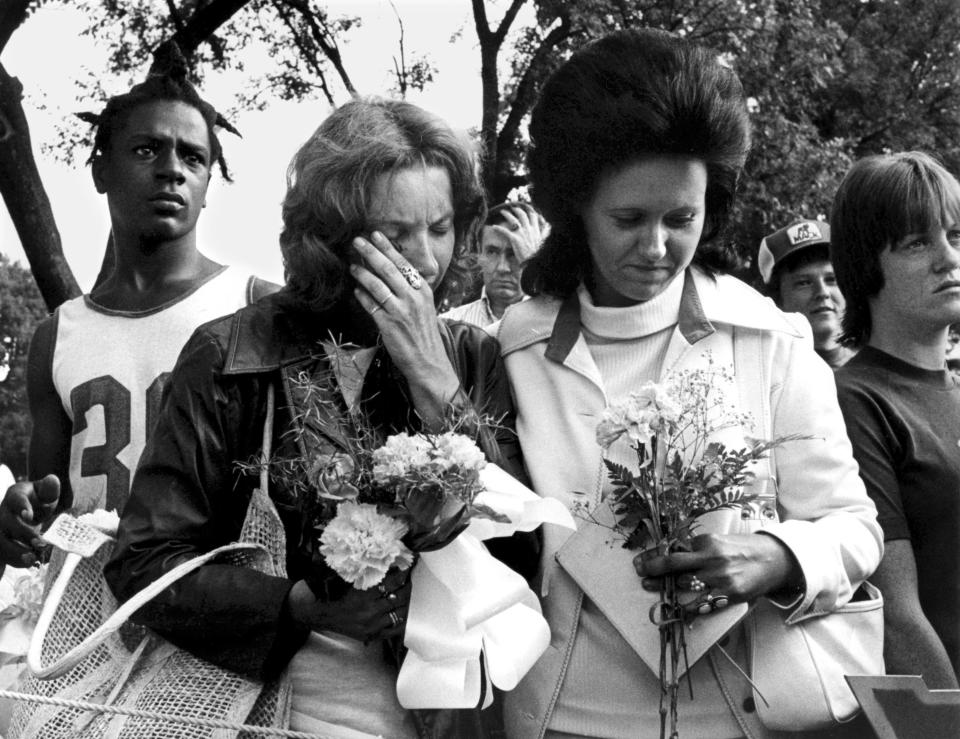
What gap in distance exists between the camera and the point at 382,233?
8.25 feet

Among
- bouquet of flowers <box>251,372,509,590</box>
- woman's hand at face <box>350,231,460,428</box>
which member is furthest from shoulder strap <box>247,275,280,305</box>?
bouquet of flowers <box>251,372,509,590</box>

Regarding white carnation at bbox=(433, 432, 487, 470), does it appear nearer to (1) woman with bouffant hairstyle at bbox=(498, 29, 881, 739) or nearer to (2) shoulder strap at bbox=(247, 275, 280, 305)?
(1) woman with bouffant hairstyle at bbox=(498, 29, 881, 739)

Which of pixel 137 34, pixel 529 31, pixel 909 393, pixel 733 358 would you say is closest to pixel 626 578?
pixel 733 358

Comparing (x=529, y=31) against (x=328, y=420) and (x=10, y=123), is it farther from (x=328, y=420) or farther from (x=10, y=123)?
(x=328, y=420)

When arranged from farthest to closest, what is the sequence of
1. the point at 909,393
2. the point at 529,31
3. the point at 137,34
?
1. the point at 529,31
2. the point at 137,34
3. the point at 909,393

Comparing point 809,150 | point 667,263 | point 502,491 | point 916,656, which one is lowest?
point 809,150

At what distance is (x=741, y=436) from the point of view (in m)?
2.40

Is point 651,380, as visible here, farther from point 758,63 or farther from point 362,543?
point 758,63

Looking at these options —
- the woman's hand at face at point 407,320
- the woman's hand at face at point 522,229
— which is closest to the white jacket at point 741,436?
the woman's hand at face at point 407,320

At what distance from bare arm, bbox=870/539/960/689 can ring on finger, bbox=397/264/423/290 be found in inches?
45.6

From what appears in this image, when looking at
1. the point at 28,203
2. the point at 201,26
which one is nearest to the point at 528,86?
the point at 201,26

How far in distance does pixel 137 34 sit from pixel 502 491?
6.61 m

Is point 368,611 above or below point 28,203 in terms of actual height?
above

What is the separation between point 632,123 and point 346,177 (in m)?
0.57
